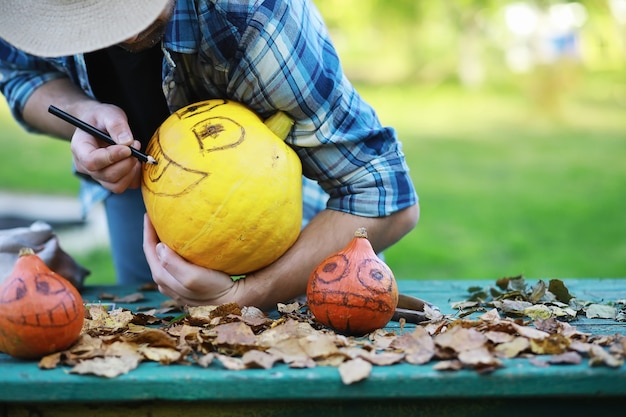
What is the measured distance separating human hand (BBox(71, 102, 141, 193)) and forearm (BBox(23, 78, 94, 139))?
0.27 metres

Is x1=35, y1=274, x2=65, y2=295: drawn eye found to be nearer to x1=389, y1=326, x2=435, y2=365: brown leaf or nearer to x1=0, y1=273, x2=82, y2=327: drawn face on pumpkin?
x1=0, y1=273, x2=82, y2=327: drawn face on pumpkin

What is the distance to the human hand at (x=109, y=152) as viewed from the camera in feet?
7.34

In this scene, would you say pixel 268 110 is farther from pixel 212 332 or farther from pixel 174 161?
pixel 212 332

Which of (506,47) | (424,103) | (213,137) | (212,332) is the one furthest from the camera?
(506,47)

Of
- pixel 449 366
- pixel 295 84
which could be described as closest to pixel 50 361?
pixel 449 366

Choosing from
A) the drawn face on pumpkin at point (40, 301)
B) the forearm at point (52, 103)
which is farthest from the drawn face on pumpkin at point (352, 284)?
the forearm at point (52, 103)

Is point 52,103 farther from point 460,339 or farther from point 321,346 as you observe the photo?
point 460,339

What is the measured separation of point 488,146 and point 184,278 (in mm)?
9057

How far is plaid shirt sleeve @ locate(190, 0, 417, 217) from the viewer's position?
2309mm

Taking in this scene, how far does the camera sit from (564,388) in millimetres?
→ 1787

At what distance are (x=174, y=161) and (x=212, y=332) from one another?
20.6 inches

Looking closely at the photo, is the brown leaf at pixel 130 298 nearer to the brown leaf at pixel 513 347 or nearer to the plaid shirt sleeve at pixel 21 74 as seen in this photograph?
the plaid shirt sleeve at pixel 21 74

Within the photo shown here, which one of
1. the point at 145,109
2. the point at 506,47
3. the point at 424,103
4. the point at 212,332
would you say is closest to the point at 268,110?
the point at 145,109

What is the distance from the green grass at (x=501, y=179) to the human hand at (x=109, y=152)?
11.8 feet
